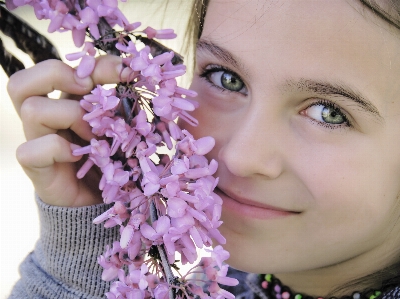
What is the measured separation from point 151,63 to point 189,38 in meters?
0.66

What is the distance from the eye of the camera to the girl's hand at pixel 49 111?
90 cm

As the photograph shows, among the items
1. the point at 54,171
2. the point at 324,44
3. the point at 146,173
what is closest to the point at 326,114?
the point at 324,44

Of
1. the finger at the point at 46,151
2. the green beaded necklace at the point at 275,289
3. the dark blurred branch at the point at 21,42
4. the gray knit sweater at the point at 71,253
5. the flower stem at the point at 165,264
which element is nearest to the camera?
the flower stem at the point at 165,264

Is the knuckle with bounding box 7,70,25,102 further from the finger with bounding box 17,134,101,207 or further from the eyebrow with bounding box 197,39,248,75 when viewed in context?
the eyebrow with bounding box 197,39,248,75

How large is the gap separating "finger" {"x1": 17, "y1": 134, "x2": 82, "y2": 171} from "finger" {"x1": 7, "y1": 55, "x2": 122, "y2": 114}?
0.08 meters

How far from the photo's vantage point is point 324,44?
856 millimetres

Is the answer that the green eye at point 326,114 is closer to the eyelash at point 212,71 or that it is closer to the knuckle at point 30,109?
the eyelash at point 212,71

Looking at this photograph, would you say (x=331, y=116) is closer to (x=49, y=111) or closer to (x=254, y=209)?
(x=254, y=209)

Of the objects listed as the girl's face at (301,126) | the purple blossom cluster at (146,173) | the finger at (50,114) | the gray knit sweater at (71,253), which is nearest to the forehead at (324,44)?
the girl's face at (301,126)

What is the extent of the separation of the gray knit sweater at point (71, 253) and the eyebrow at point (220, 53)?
0.35 metres

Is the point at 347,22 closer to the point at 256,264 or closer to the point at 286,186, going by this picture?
the point at 286,186

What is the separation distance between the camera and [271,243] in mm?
1006

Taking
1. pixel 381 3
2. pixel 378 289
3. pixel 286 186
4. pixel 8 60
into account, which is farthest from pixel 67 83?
pixel 378 289

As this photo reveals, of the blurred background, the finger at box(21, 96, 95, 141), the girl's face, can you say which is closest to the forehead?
the girl's face
